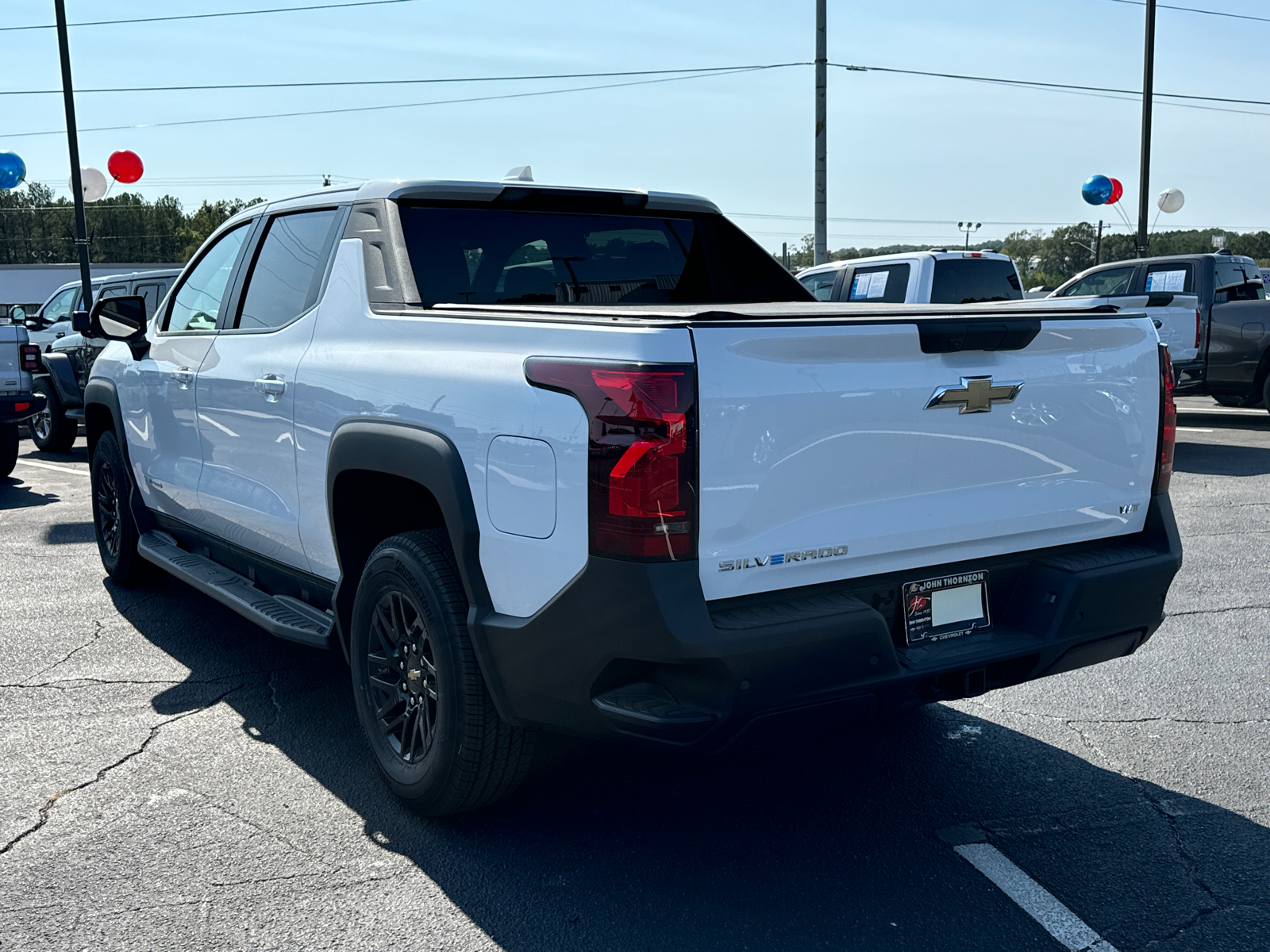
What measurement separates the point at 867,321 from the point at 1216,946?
1775mm

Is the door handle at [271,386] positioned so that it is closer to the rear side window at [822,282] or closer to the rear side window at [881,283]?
the rear side window at [881,283]

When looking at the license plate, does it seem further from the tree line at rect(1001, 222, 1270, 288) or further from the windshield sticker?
the tree line at rect(1001, 222, 1270, 288)

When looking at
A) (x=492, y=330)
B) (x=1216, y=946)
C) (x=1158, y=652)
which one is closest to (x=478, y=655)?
(x=492, y=330)

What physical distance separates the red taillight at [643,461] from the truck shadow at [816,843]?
2.04 feet

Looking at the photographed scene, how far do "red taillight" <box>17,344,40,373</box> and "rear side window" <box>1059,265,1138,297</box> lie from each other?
41.4 ft

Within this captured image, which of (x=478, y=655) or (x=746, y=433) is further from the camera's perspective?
(x=478, y=655)

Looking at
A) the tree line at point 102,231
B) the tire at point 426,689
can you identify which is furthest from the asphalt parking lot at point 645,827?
the tree line at point 102,231

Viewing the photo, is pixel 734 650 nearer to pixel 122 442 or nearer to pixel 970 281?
pixel 122 442

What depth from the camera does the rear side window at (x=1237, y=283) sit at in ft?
46.7

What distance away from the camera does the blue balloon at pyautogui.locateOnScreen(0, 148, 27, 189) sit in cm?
2061

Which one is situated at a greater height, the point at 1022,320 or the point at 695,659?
the point at 1022,320

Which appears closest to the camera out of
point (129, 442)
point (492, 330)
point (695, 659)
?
point (695, 659)

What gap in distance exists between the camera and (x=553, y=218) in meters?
4.48

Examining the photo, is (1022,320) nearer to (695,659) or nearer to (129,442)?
(695,659)
